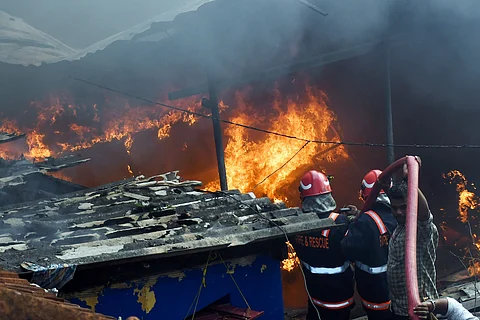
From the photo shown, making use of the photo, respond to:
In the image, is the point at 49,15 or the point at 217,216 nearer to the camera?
the point at 217,216

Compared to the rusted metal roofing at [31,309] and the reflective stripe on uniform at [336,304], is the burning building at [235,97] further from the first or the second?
the rusted metal roofing at [31,309]

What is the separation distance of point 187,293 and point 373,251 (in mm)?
2455

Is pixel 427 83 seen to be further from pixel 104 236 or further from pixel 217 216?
pixel 104 236

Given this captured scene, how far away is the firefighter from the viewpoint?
5605 millimetres

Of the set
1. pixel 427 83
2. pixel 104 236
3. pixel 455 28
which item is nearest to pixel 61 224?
pixel 104 236

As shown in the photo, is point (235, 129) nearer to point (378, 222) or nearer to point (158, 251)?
point (378, 222)

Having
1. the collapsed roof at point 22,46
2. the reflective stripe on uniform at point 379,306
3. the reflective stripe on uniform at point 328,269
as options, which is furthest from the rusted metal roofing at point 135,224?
the collapsed roof at point 22,46

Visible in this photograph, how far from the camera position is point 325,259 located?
567 cm

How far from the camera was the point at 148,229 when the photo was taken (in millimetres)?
3930

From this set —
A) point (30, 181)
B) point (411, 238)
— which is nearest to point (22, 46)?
point (30, 181)

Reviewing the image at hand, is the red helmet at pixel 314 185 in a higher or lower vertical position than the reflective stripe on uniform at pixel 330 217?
higher

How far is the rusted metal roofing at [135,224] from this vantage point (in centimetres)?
320

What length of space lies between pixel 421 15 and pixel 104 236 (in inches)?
253

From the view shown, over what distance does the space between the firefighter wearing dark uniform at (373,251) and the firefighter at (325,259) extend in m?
0.19
